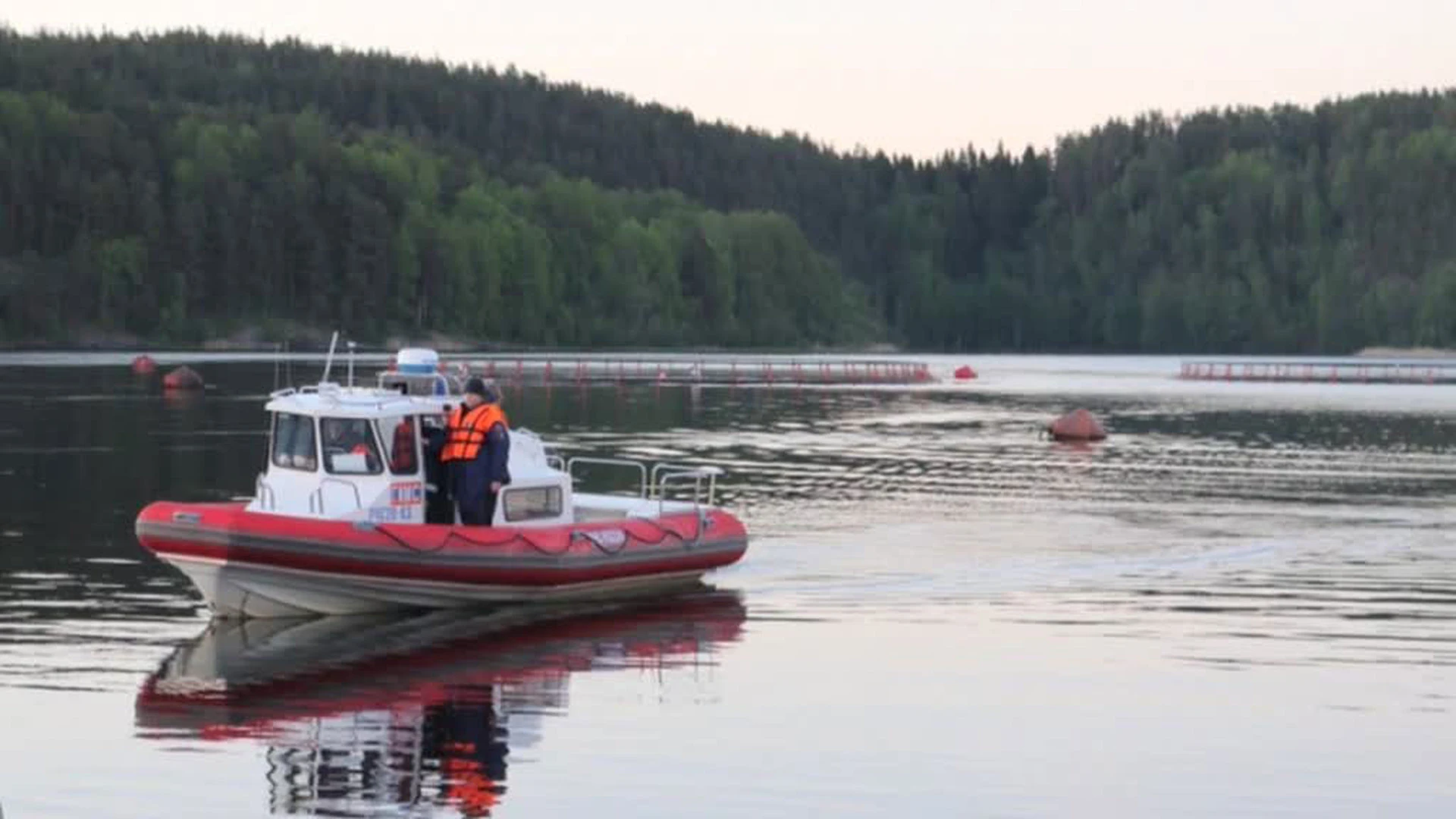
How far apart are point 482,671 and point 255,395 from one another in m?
75.2

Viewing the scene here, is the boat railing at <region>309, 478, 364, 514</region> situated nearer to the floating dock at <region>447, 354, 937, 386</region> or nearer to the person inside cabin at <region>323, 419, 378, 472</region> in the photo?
the person inside cabin at <region>323, 419, 378, 472</region>

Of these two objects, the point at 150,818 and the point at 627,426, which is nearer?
the point at 150,818

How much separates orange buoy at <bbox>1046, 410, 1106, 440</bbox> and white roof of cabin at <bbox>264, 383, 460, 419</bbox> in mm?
46915

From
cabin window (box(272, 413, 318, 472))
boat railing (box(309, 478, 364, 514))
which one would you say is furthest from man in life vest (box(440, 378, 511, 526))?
cabin window (box(272, 413, 318, 472))

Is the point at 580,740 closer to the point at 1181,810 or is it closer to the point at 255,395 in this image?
the point at 1181,810

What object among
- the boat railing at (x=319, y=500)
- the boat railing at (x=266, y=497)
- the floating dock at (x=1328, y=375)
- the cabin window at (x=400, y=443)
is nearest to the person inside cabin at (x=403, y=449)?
the cabin window at (x=400, y=443)

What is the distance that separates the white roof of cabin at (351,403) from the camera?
3222cm

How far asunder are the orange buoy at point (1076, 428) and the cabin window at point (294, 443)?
48033 millimetres

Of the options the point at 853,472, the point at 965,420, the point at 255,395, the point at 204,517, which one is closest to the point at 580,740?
the point at 204,517

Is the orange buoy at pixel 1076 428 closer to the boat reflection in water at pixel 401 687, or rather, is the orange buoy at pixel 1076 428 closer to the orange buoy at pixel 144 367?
the boat reflection in water at pixel 401 687

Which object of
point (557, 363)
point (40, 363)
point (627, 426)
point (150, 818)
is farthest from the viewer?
point (557, 363)

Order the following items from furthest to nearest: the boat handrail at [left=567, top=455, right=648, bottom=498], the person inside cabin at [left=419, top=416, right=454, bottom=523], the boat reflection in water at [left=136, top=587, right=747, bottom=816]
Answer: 1. the boat handrail at [left=567, top=455, right=648, bottom=498]
2. the person inside cabin at [left=419, top=416, right=454, bottom=523]
3. the boat reflection in water at [left=136, top=587, right=747, bottom=816]

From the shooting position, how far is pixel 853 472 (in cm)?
6122

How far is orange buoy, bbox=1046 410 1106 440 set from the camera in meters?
78.1
